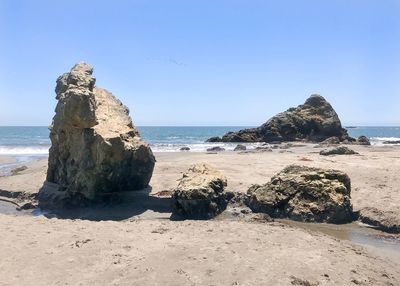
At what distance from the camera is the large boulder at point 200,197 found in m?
10.8

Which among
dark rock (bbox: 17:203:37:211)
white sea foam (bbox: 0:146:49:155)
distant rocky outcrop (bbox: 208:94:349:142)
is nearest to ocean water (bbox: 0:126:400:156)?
white sea foam (bbox: 0:146:49:155)

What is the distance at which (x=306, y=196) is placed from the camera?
10820 mm

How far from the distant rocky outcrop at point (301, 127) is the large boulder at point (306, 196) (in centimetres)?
3465

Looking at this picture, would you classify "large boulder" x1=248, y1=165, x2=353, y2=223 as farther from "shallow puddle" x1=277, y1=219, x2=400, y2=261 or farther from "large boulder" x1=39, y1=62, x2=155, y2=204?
"large boulder" x1=39, y1=62, x2=155, y2=204

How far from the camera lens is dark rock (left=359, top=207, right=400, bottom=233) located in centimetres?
977

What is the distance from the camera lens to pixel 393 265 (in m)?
7.30

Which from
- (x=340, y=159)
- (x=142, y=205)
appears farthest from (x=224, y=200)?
(x=340, y=159)

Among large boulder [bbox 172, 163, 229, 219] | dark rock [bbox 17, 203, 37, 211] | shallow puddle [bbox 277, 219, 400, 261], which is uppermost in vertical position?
large boulder [bbox 172, 163, 229, 219]

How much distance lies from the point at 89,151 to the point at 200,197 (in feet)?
12.1

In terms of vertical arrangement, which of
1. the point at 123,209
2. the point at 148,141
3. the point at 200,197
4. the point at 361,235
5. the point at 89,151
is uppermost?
the point at 89,151

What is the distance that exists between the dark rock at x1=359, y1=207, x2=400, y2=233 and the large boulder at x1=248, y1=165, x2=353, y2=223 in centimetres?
35

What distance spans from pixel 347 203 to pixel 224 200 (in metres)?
3.06

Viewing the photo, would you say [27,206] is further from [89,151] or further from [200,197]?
[200,197]

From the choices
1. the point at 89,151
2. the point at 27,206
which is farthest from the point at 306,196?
the point at 27,206
